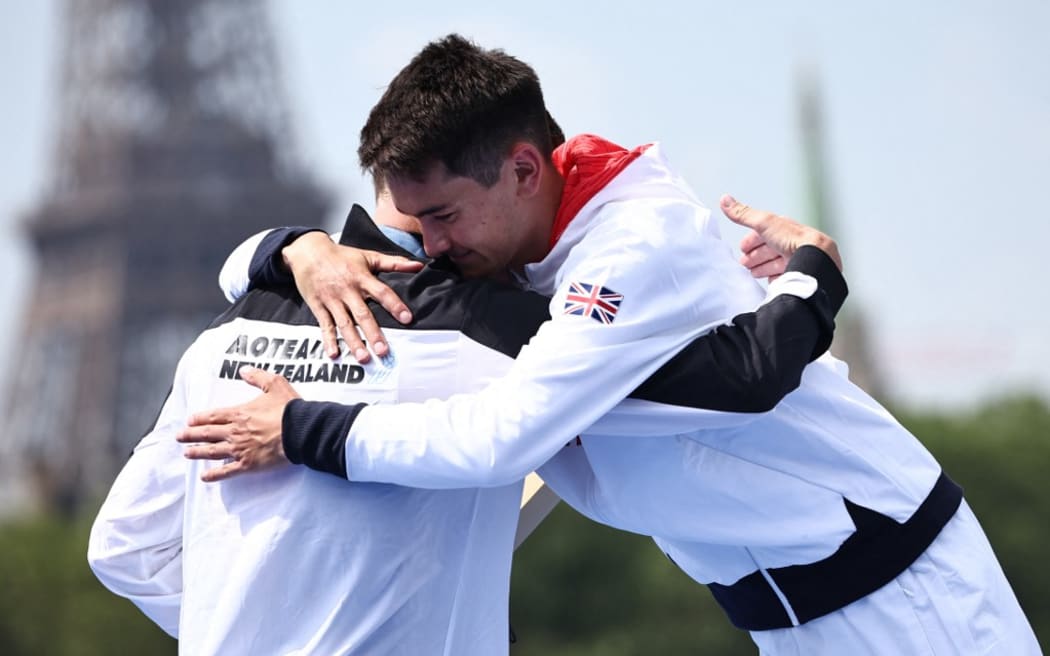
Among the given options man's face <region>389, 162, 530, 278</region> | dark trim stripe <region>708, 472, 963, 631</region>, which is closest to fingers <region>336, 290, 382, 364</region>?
man's face <region>389, 162, 530, 278</region>

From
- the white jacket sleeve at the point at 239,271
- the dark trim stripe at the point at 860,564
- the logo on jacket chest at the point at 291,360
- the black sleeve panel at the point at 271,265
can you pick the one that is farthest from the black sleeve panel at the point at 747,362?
the white jacket sleeve at the point at 239,271

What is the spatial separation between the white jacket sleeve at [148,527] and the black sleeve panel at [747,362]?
1.26 m

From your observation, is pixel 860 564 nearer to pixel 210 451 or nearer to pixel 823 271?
pixel 823 271

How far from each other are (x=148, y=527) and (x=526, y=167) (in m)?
1.34

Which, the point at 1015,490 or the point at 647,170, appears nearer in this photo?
the point at 647,170

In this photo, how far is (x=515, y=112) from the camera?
11.1 ft

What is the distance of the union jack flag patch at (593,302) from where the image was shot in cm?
304

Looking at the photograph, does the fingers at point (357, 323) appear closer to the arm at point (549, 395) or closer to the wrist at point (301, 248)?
the arm at point (549, 395)

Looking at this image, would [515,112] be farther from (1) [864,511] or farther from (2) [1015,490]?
(2) [1015,490]

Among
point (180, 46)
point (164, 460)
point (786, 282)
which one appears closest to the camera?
point (786, 282)

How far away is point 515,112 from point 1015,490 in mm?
33436

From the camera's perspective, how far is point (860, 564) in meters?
3.35

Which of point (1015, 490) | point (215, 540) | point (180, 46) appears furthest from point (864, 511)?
point (180, 46)

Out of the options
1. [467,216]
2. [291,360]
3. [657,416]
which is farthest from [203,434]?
[657,416]
